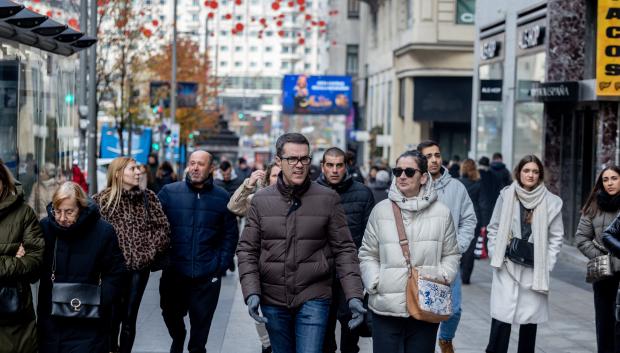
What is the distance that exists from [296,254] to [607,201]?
3.61 metres

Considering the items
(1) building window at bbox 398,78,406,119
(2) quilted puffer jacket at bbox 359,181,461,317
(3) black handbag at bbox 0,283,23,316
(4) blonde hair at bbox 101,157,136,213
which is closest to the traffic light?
(4) blonde hair at bbox 101,157,136,213

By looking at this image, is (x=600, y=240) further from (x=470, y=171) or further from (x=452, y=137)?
(x=452, y=137)

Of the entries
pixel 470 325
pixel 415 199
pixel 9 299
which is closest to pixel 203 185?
pixel 415 199

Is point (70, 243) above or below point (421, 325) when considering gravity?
above

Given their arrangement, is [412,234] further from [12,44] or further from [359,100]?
[359,100]

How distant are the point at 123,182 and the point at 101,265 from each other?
2.18m

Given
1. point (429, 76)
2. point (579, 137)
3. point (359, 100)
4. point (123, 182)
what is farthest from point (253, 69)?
point (123, 182)

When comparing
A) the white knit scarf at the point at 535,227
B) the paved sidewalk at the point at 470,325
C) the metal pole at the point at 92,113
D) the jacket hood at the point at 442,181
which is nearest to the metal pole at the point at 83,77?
the metal pole at the point at 92,113

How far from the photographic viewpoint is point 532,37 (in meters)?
23.9

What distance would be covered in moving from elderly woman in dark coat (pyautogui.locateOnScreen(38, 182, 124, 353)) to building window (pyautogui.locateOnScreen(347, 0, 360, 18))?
65.2 meters

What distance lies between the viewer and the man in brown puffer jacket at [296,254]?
698cm

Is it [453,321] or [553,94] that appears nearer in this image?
[453,321]

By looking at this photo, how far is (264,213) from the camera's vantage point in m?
7.04

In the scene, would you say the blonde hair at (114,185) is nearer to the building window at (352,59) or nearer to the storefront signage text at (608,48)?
the storefront signage text at (608,48)
